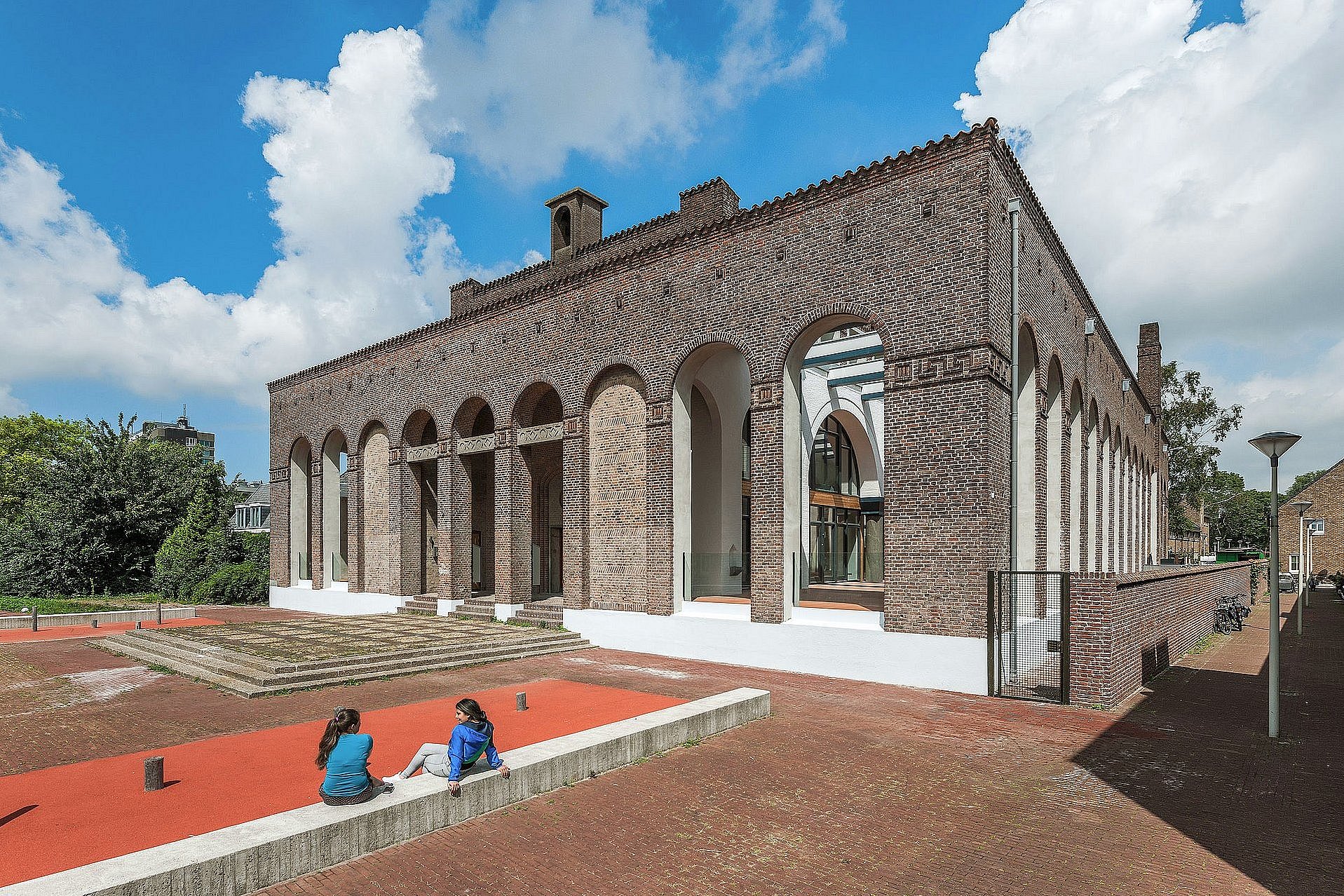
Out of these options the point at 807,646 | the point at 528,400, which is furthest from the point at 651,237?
the point at 807,646

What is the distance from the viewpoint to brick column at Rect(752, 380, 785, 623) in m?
13.9

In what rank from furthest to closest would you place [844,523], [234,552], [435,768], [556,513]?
1. [234,552]
2. [844,523]
3. [556,513]
4. [435,768]

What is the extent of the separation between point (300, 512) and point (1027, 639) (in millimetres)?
26315

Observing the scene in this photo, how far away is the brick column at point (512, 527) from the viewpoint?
19.4m

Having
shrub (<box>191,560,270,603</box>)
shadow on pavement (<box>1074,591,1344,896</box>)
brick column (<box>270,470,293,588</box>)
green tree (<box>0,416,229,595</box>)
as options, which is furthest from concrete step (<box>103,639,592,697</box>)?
green tree (<box>0,416,229,595</box>)

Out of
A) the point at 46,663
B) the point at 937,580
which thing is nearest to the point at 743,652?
the point at 937,580

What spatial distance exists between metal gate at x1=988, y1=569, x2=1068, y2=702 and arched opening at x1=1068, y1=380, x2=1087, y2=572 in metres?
6.37

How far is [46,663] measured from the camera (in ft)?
48.5

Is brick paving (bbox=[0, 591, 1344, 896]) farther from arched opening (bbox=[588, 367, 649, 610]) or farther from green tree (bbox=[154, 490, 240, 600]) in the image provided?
green tree (bbox=[154, 490, 240, 600])

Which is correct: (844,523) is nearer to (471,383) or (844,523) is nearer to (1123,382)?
(1123,382)

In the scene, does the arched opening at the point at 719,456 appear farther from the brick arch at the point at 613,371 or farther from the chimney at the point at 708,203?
the chimney at the point at 708,203

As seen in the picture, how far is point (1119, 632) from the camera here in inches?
426

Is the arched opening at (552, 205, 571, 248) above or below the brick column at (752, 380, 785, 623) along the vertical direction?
above

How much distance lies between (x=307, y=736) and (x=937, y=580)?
9433 millimetres
